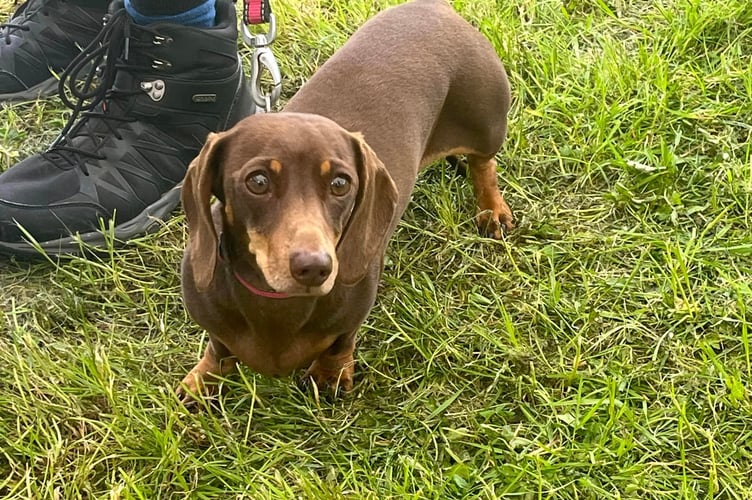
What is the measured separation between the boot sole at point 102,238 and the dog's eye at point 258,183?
0.85 metres

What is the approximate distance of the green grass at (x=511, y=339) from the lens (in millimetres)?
1964

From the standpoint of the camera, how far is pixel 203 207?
1.74 meters

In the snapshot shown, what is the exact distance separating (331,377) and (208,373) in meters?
0.32

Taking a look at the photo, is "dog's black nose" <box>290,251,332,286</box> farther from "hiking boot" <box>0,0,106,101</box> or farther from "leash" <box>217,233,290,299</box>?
"hiking boot" <box>0,0,106,101</box>

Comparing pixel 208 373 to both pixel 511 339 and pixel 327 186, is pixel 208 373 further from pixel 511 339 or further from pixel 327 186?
pixel 511 339

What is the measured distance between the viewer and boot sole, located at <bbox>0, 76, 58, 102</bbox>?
3111mm

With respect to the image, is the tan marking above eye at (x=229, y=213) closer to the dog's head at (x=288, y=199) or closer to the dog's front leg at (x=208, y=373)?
the dog's head at (x=288, y=199)

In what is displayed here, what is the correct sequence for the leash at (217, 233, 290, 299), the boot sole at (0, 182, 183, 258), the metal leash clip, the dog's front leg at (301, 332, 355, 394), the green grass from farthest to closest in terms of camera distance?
the boot sole at (0, 182, 183, 258), the metal leash clip, the dog's front leg at (301, 332, 355, 394), the green grass, the leash at (217, 233, 290, 299)

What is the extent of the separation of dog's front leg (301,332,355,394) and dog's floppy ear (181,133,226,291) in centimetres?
44

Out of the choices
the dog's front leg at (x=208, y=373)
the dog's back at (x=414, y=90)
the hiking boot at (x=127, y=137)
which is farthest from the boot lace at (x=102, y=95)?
the dog's front leg at (x=208, y=373)

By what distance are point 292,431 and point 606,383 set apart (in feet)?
2.69

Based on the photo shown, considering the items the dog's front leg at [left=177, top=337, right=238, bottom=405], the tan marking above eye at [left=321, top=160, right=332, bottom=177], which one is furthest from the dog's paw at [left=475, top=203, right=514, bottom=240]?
the tan marking above eye at [left=321, top=160, right=332, bottom=177]

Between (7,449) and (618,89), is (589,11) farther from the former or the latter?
(7,449)

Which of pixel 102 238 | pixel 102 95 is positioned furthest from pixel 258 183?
pixel 102 95
